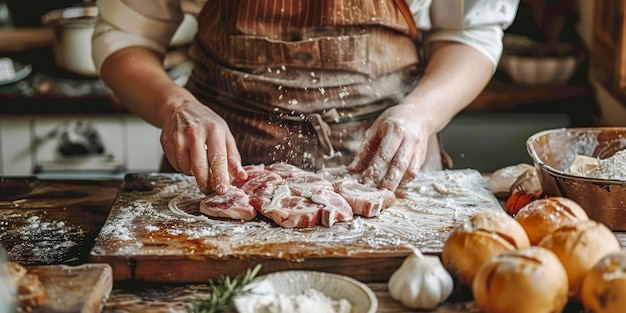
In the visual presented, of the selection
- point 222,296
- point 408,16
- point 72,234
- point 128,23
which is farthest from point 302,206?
point 128,23

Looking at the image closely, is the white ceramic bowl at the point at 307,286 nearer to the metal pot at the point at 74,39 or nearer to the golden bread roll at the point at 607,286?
the golden bread roll at the point at 607,286

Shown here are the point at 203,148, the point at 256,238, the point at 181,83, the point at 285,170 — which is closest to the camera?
the point at 256,238

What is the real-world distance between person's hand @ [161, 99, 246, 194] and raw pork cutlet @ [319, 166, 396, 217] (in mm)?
235

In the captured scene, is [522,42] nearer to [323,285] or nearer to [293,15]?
[293,15]

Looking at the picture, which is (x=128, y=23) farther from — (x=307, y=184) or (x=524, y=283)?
(x=524, y=283)

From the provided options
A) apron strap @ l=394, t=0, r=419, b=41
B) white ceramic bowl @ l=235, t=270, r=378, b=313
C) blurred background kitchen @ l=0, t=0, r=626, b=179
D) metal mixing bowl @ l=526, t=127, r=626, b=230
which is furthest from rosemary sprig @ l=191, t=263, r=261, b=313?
blurred background kitchen @ l=0, t=0, r=626, b=179

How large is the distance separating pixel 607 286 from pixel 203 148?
3.22 feet

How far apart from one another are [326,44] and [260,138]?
31cm

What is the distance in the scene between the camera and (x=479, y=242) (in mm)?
1479

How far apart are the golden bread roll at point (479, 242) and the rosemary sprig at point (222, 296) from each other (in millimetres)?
358

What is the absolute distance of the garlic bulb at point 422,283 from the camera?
1.46 m

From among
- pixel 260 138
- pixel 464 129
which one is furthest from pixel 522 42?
pixel 260 138

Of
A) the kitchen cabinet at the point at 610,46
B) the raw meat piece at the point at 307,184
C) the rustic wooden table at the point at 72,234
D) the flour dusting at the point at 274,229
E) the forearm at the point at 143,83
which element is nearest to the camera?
the rustic wooden table at the point at 72,234

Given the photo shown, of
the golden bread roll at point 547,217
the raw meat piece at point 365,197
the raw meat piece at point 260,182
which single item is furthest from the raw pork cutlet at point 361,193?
the golden bread roll at point 547,217
